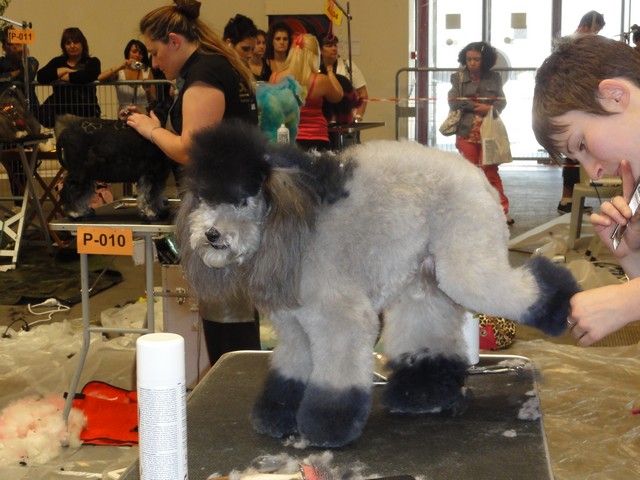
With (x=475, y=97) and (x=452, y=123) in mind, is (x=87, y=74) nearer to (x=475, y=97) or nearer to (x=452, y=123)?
(x=452, y=123)

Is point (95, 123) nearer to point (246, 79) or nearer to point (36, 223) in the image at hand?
point (246, 79)

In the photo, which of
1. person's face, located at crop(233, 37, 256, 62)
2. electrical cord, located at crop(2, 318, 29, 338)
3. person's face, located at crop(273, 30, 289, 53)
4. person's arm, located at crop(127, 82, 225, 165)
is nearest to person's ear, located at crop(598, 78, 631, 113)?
person's arm, located at crop(127, 82, 225, 165)

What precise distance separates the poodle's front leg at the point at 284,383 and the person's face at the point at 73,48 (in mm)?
4626

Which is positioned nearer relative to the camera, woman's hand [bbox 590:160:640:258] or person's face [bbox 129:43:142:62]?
woman's hand [bbox 590:160:640:258]

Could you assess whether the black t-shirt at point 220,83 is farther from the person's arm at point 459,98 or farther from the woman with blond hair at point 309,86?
the person's arm at point 459,98

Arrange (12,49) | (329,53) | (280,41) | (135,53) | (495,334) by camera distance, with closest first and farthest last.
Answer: (495,334), (280,41), (12,49), (329,53), (135,53)

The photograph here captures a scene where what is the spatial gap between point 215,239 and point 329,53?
15.8ft

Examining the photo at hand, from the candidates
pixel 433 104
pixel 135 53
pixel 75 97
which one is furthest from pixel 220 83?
pixel 433 104

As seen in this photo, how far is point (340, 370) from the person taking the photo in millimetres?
1245

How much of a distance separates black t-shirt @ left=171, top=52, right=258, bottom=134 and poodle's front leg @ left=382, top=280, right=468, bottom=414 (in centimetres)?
89

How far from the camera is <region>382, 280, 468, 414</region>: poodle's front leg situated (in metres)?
1.41

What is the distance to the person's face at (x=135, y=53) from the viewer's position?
20.8ft

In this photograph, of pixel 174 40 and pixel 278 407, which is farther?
pixel 174 40

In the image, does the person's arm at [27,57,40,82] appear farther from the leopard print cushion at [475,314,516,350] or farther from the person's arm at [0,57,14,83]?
the leopard print cushion at [475,314,516,350]
